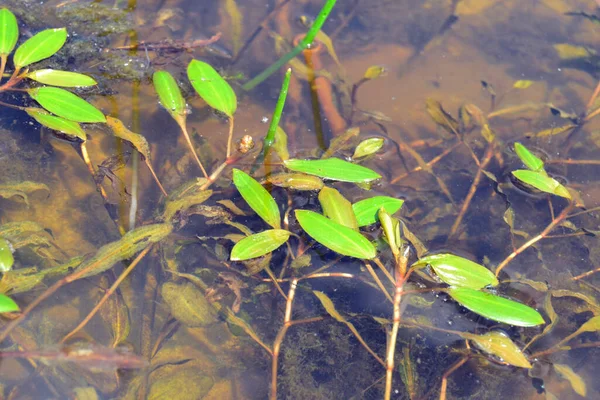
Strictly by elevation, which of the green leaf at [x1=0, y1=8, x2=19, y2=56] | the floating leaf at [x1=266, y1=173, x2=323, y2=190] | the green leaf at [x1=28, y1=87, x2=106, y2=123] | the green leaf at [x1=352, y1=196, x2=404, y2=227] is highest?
the green leaf at [x1=0, y1=8, x2=19, y2=56]

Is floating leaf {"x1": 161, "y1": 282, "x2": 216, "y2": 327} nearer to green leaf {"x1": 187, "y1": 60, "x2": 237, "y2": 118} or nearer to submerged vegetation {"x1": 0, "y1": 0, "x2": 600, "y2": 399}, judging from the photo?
submerged vegetation {"x1": 0, "y1": 0, "x2": 600, "y2": 399}

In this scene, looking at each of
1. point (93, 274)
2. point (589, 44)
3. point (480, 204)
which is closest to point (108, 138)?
point (93, 274)

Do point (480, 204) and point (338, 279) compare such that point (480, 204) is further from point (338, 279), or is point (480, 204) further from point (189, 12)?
point (189, 12)

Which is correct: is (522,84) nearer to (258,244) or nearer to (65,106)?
(258,244)

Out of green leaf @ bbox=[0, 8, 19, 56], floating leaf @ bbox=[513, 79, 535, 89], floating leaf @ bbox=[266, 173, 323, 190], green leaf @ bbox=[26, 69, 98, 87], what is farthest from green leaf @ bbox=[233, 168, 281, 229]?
floating leaf @ bbox=[513, 79, 535, 89]

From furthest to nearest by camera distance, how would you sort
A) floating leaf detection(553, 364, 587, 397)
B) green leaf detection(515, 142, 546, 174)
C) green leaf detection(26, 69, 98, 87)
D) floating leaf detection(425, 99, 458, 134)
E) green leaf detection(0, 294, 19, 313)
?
1. floating leaf detection(425, 99, 458, 134)
2. green leaf detection(515, 142, 546, 174)
3. green leaf detection(26, 69, 98, 87)
4. floating leaf detection(553, 364, 587, 397)
5. green leaf detection(0, 294, 19, 313)

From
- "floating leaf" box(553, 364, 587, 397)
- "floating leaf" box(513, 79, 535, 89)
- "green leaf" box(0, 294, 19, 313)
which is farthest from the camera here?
"floating leaf" box(513, 79, 535, 89)

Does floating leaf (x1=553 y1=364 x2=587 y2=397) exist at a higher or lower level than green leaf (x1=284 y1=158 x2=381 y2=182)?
lower
